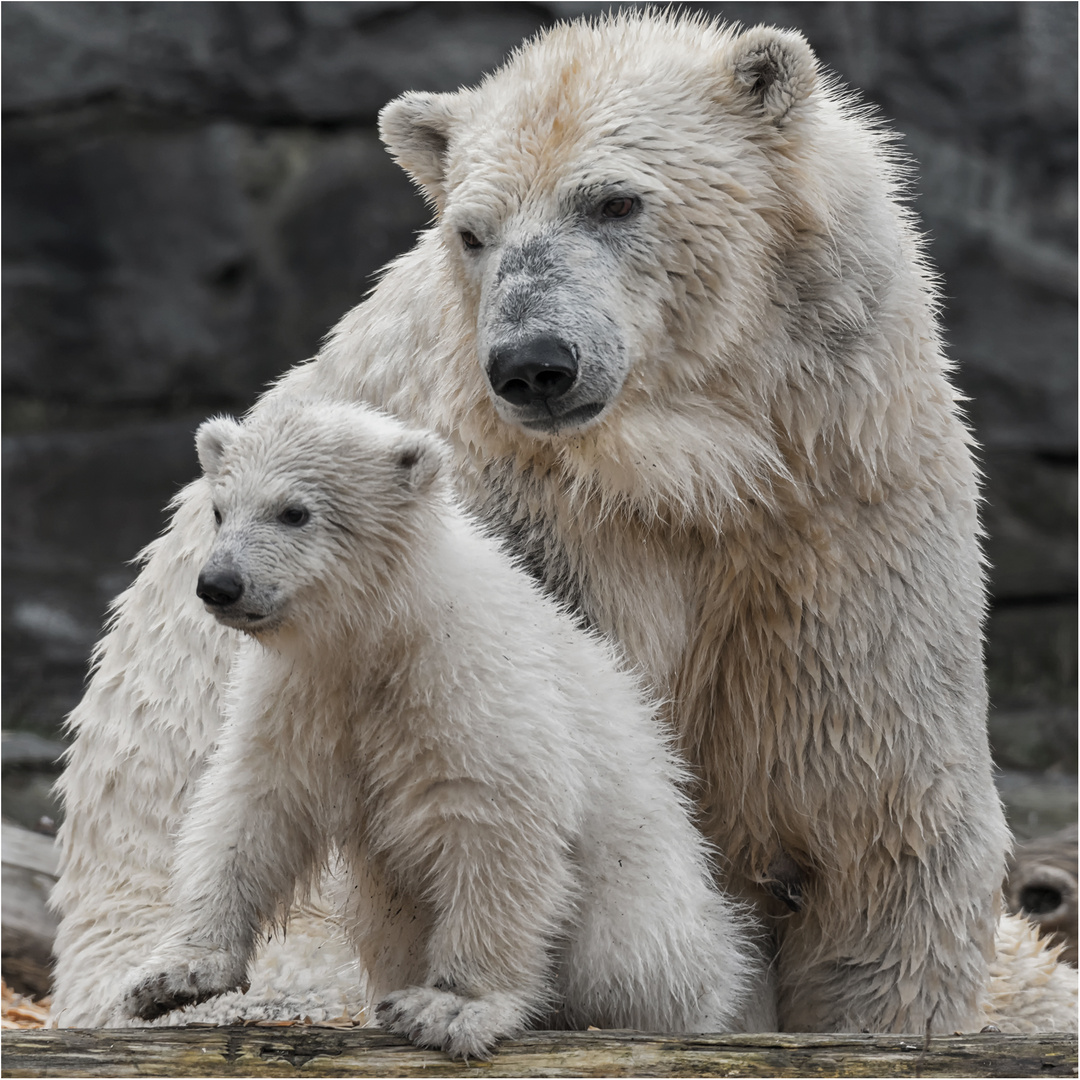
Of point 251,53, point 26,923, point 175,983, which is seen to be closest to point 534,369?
point 175,983

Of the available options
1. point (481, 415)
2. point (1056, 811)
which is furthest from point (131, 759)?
point (1056, 811)

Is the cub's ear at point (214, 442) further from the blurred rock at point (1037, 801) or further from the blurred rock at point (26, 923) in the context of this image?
the blurred rock at point (1037, 801)

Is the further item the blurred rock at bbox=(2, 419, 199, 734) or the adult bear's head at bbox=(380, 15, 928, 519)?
the blurred rock at bbox=(2, 419, 199, 734)

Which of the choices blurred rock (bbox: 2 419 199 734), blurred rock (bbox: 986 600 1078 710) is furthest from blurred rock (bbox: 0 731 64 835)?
blurred rock (bbox: 986 600 1078 710)

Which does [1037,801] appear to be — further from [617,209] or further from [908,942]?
[617,209]

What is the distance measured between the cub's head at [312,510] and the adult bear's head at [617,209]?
12.3 inches

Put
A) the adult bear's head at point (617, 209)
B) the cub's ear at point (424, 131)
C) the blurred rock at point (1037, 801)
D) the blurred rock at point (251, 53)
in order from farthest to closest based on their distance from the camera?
the blurred rock at point (251, 53)
the blurred rock at point (1037, 801)
the cub's ear at point (424, 131)
the adult bear's head at point (617, 209)

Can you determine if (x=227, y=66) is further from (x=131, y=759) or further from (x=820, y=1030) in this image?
(x=820, y=1030)

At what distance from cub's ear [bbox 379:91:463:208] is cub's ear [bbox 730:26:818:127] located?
27.9 inches

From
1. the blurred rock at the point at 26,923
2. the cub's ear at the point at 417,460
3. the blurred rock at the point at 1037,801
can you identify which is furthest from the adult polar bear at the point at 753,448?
the blurred rock at the point at 1037,801

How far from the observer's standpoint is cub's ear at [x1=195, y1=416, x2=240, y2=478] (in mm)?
2963

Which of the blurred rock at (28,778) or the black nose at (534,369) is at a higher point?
the black nose at (534,369)

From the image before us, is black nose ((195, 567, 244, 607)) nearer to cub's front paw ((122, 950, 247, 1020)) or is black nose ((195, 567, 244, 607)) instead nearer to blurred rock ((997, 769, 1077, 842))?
cub's front paw ((122, 950, 247, 1020))

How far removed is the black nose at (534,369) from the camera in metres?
2.97
